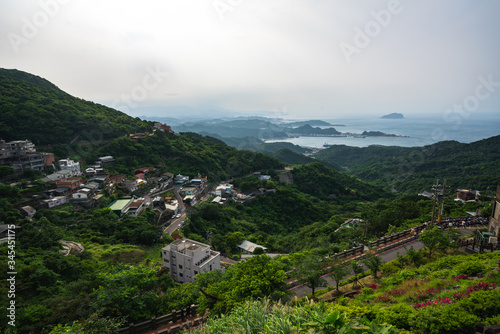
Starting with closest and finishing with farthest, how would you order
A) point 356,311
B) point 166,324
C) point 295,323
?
point 295,323 < point 356,311 < point 166,324

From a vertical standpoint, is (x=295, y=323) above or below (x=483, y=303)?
above

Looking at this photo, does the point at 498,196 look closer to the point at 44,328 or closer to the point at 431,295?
the point at 431,295

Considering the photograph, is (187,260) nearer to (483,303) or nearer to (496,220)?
(483,303)

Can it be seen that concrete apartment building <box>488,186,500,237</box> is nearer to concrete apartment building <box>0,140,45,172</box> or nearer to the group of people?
the group of people

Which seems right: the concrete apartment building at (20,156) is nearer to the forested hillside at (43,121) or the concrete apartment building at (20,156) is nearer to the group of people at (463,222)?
the forested hillside at (43,121)

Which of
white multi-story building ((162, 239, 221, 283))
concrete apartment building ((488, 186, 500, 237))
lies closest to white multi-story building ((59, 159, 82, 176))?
white multi-story building ((162, 239, 221, 283))

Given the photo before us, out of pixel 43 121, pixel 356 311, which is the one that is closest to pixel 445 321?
pixel 356 311
